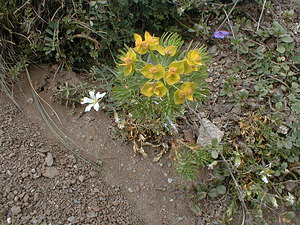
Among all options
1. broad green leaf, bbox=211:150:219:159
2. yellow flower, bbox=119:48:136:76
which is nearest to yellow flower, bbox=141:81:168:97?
yellow flower, bbox=119:48:136:76

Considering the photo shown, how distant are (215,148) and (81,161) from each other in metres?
0.84

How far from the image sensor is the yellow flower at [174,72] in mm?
1606

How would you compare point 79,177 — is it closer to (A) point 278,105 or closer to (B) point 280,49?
(A) point 278,105

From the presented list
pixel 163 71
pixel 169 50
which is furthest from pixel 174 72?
pixel 169 50

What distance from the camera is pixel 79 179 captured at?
2086 millimetres

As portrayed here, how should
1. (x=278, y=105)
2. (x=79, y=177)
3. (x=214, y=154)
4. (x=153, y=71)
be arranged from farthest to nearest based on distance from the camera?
(x=278, y=105)
(x=79, y=177)
(x=214, y=154)
(x=153, y=71)

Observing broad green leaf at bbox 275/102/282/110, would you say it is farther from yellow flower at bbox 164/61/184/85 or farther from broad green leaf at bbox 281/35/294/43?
yellow flower at bbox 164/61/184/85

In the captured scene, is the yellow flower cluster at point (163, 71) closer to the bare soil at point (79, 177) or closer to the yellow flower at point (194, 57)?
the yellow flower at point (194, 57)

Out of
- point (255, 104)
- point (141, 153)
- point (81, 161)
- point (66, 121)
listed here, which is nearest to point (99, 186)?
point (81, 161)

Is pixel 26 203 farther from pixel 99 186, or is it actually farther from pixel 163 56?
pixel 163 56

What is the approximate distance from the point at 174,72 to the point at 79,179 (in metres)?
0.94

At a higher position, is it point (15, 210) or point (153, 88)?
point (153, 88)

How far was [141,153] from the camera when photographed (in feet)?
7.34

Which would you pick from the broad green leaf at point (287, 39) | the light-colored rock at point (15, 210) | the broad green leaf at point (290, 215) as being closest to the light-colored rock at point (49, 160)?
the light-colored rock at point (15, 210)
